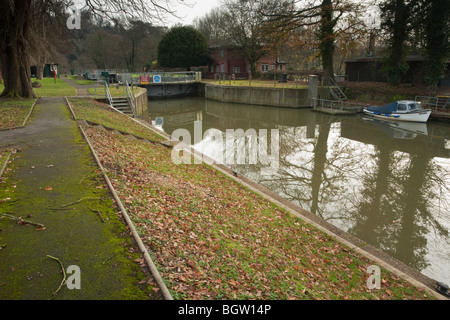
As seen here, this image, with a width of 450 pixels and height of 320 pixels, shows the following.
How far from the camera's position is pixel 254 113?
3067 cm

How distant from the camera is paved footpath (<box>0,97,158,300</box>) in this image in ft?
13.3

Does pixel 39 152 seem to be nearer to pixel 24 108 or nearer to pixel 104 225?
pixel 104 225

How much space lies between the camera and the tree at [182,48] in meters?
53.4

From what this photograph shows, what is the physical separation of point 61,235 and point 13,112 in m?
13.4

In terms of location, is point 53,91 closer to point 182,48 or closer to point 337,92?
point 337,92

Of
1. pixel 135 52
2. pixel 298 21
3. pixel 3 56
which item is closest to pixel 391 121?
pixel 298 21

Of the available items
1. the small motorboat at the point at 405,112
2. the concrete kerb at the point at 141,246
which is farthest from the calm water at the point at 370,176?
the concrete kerb at the point at 141,246

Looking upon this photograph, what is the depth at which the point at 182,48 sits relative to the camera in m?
53.3

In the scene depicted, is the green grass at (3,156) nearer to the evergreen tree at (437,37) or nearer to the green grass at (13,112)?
the green grass at (13,112)

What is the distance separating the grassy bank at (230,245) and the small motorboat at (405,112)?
774 inches

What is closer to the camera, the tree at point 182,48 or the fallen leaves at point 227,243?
the fallen leaves at point 227,243

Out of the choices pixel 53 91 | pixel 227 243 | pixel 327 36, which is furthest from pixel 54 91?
pixel 227 243

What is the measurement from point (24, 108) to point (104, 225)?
48.1 ft

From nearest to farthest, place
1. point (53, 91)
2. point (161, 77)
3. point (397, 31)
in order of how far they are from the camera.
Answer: point (53, 91) < point (397, 31) < point (161, 77)
